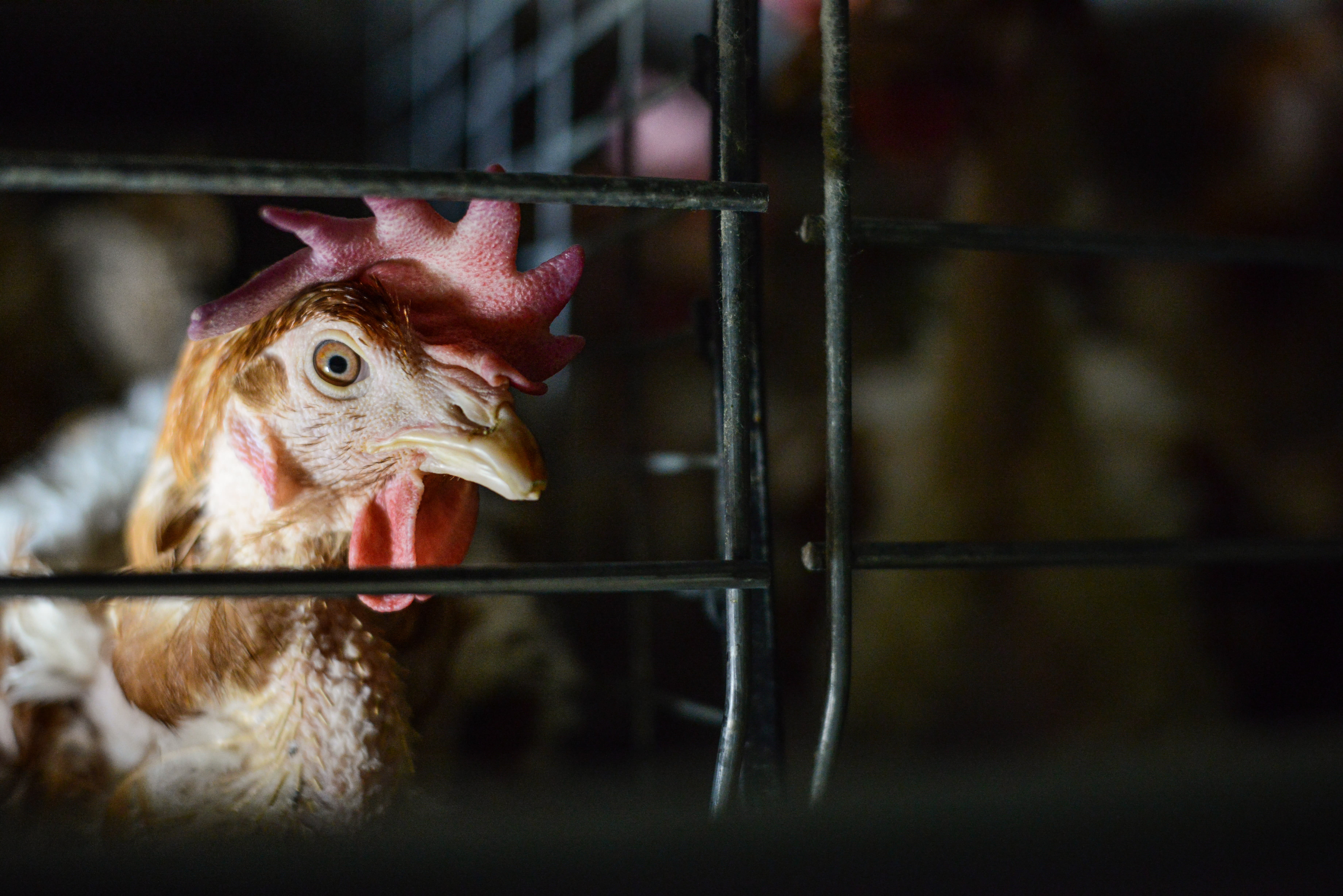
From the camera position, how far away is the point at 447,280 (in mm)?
483

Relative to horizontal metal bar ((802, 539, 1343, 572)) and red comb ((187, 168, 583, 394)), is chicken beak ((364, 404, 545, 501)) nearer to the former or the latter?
red comb ((187, 168, 583, 394))

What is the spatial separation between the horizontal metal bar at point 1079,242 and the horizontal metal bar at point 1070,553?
13 cm

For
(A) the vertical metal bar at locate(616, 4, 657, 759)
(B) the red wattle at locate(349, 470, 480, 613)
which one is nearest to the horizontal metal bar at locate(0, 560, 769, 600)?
(B) the red wattle at locate(349, 470, 480, 613)

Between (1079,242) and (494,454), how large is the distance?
0.96 feet

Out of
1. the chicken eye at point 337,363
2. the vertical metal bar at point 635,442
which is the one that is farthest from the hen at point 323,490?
the vertical metal bar at point 635,442

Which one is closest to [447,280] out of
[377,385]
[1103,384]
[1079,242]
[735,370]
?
[377,385]

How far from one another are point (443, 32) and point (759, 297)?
1188 mm

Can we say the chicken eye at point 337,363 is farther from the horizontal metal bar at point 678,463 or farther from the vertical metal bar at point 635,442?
the vertical metal bar at point 635,442

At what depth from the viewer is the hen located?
0.46m

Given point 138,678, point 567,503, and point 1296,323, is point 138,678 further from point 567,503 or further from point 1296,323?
point 1296,323

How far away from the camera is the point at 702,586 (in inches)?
14.0

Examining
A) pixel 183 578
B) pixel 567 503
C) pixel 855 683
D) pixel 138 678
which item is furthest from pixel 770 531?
pixel 855 683

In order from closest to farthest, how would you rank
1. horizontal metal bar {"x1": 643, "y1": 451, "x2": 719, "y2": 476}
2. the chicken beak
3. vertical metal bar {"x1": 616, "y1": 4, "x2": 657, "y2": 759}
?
the chicken beak
horizontal metal bar {"x1": 643, "y1": 451, "x2": 719, "y2": 476}
vertical metal bar {"x1": 616, "y1": 4, "x2": 657, "y2": 759}

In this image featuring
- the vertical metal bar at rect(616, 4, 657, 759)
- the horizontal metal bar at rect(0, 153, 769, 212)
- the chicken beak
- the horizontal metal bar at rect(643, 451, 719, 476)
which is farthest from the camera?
the vertical metal bar at rect(616, 4, 657, 759)
